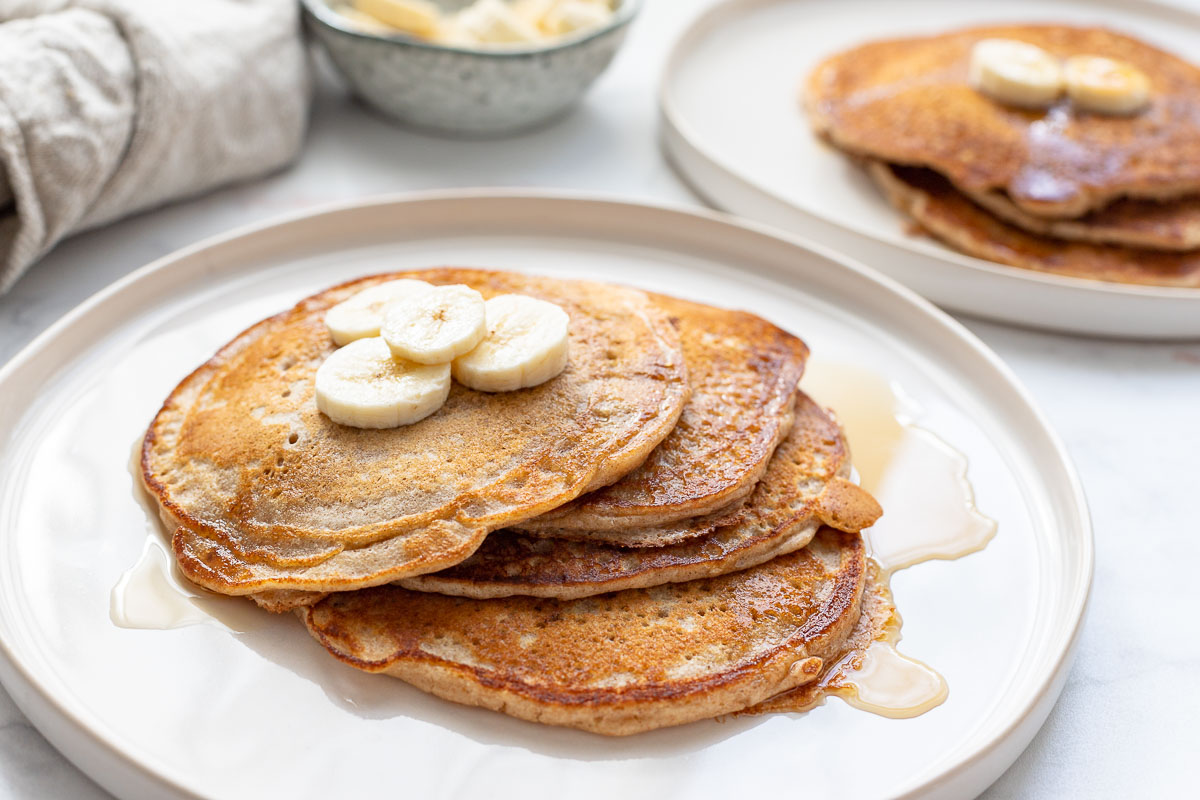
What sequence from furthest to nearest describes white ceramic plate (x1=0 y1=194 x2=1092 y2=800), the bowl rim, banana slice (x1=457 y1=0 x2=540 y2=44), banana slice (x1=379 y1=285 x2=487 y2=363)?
1. banana slice (x1=457 y1=0 x2=540 y2=44)
2. the bowl rim
3. banana slice (x1=379 y1=285 x2=487 y2=363)
4. white ceramic plate (x1=0 y1=194 x2=1092 y2=800)

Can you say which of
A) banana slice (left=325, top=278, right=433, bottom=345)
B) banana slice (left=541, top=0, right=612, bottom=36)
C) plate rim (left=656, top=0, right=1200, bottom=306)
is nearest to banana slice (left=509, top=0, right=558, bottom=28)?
banana slice (left=541, top=0, right=612, bottom=36)

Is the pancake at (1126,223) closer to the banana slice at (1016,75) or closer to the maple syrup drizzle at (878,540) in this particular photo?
the banana slice at (1016,75)

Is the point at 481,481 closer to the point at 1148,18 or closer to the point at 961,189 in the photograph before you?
the point at 961,189

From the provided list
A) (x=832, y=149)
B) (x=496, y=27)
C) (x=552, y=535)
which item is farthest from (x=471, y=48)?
(x=552, y=535)

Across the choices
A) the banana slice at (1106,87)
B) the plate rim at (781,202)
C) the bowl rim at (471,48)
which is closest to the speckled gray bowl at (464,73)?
the bowl rim at (471,48)

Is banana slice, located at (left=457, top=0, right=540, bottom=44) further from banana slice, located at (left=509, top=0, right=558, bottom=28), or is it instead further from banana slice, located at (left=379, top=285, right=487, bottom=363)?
banana slice, located at (left=379, top=285, right=487, bottom=363)

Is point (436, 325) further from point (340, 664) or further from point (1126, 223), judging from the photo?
point (1126, 223)

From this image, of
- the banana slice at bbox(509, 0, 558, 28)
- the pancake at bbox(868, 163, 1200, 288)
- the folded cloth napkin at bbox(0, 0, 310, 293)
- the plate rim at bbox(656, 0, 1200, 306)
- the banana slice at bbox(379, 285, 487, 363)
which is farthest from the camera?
the banana slice at bbox(509, 0, 558, 28)
